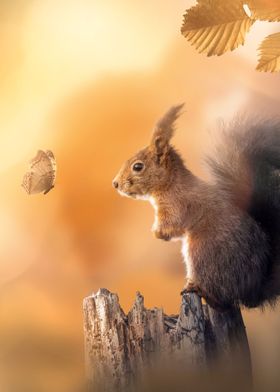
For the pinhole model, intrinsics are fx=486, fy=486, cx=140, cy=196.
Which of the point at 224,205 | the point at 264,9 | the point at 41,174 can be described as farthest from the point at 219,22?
the point at 41,174

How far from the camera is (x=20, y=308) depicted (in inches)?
44.3

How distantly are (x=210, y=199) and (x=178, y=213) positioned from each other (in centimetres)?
8

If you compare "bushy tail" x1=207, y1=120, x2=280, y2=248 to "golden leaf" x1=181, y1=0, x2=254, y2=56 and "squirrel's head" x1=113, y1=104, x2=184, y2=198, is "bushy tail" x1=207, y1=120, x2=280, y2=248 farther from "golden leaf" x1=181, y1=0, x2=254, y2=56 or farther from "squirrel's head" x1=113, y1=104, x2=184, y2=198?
"golden leaf" x1=181, y1=0, x2=254, y2=56

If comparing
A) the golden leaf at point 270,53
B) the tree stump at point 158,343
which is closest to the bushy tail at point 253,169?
the tree stump at point 158,343

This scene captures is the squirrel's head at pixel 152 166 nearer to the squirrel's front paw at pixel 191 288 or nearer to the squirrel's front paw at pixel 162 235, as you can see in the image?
the squirrel's front paw at pixel 162 235

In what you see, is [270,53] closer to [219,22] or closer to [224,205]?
[219,22]

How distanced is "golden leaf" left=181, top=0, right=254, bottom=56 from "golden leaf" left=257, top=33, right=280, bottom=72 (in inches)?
0.6

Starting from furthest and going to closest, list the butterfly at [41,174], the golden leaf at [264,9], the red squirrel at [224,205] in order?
the butterfly at [41,174] < the red squirrel at [224,205] < the golden leaf at [264,9]

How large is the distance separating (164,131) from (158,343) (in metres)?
0.47

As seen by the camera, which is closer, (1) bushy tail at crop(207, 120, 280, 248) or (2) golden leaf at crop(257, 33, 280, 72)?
(2) golden leaf at crop(257, 33, 280, 72)

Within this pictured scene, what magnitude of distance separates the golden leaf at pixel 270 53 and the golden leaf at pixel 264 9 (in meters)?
0.01

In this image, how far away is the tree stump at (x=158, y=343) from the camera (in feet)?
3.44

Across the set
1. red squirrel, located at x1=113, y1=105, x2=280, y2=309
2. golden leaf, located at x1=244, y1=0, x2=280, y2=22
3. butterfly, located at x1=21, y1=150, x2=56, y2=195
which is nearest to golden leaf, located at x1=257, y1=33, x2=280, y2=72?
golden leaf, located at x1=244, y1=0, x2=280, y2=22

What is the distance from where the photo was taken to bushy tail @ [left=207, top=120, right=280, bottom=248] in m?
1.05
